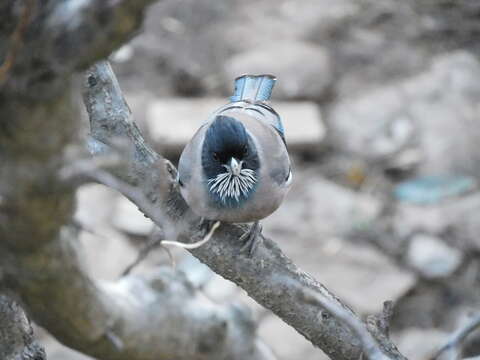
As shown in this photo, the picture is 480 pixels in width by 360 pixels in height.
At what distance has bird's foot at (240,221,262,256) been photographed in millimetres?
A: 2727

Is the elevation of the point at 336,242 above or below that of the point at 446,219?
below

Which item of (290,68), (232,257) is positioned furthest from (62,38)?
(290,68)

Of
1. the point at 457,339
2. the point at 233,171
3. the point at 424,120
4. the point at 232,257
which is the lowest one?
the point at 457,339

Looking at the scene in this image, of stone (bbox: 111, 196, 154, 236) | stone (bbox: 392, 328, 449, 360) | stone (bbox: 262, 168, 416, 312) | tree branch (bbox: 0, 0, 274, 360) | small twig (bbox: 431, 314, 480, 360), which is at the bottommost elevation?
tree branch (bbox: 0, 0, 274, 360)

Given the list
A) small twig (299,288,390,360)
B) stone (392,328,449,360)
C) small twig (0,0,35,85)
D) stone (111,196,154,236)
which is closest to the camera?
small twig (0,0,35,85)

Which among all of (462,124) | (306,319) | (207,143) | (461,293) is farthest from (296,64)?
(306,319)

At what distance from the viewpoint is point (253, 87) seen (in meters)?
3.85

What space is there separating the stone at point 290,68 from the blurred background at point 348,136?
2cm

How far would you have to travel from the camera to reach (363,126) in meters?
7.14

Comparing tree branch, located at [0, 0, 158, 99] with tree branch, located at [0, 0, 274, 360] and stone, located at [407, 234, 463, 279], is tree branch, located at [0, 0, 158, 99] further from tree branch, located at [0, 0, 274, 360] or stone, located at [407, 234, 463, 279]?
stone, located at [407, 234, 463, 279]

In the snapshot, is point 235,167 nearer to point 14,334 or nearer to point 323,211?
point 14,334

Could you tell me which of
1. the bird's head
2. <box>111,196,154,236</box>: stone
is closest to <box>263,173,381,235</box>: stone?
<box>111,196,154,236</box>: stone

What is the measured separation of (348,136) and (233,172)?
4.14 metres

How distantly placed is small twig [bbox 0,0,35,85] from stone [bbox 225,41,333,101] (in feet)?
18.8
